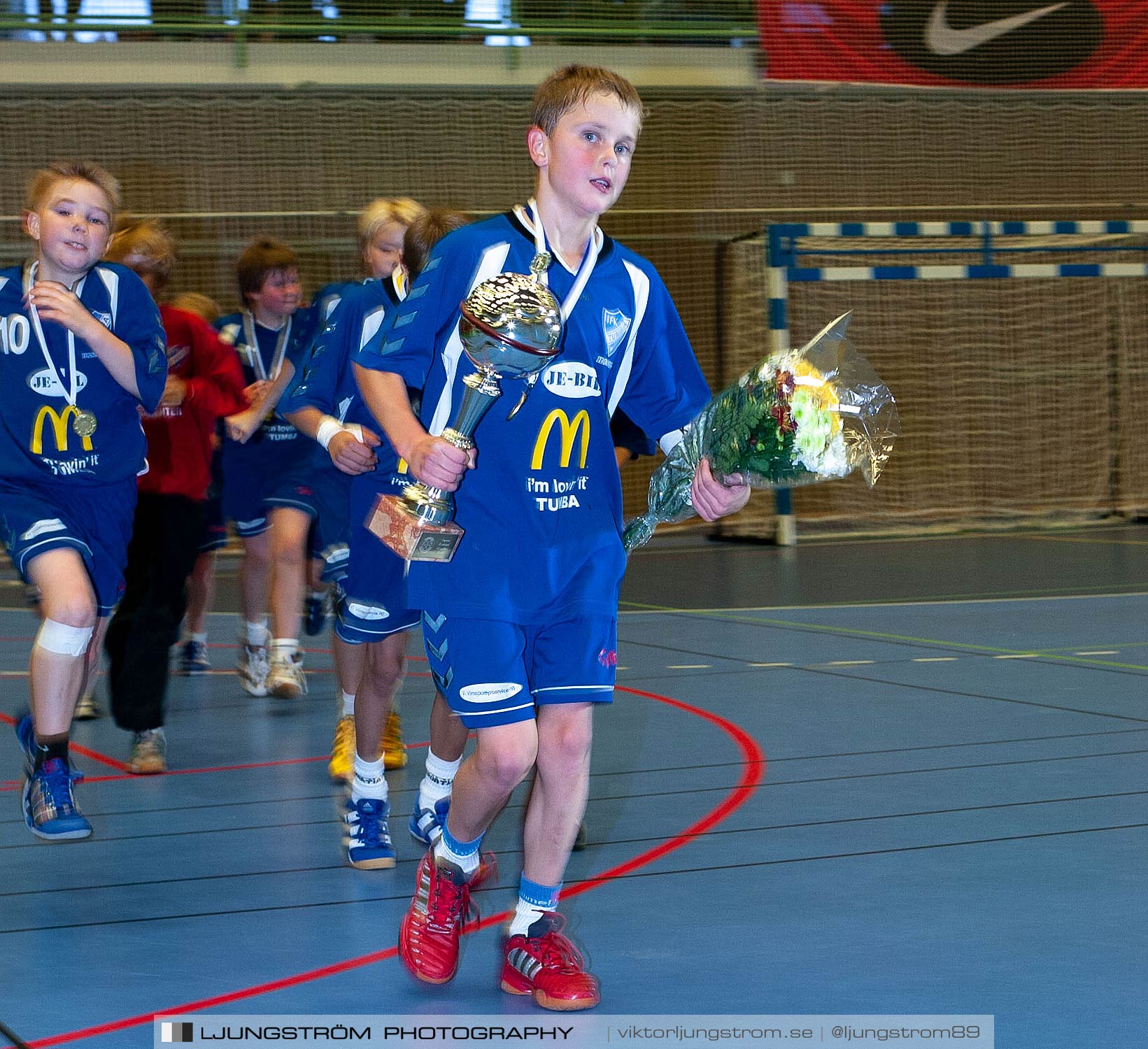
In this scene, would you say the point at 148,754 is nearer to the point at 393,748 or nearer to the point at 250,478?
the point at 393,748

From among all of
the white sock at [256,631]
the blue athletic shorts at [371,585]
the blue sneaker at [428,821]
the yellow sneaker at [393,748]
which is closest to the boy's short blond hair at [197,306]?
the white sock at [256,631]

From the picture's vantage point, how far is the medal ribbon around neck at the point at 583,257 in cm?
298

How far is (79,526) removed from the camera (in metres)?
4.25

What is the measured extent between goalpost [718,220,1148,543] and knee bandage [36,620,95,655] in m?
10.6

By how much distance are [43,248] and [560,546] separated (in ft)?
6.66

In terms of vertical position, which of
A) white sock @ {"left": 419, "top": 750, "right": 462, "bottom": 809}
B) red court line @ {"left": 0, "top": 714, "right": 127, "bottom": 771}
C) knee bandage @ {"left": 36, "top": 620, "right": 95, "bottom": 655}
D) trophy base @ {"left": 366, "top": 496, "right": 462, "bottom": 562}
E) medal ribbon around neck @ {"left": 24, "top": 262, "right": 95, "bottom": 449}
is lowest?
red court line @ {"left": 0, "top": 714, "right": 127, "bottom": 771}

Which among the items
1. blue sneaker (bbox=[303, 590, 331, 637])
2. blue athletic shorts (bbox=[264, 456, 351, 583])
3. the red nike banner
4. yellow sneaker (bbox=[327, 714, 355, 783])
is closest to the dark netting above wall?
the red nike banner

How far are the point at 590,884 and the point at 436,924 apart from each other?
764 mm

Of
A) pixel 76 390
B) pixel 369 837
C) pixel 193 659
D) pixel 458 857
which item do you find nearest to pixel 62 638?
pixel 76 390

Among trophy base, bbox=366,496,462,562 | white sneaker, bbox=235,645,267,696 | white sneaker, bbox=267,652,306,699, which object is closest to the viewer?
trophy base, bbox=366,496,462,562

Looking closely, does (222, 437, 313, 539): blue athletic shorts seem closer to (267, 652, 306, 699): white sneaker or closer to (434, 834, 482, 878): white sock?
(267, 652, 306, 699): white sneaker

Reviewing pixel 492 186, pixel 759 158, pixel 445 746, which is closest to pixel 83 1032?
pixel 445 746

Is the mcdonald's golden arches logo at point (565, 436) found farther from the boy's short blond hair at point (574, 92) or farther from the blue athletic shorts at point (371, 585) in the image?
the blue athletic shorts at point (371, 585)

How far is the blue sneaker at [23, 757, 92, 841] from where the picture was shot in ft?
13.1
